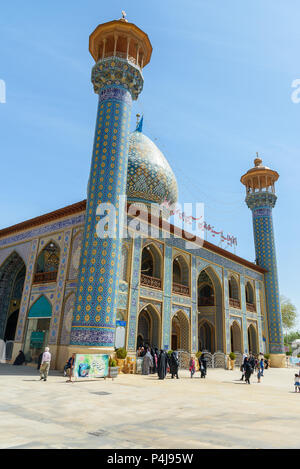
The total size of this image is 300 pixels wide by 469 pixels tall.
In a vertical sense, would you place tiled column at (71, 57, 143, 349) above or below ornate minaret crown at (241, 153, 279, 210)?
below

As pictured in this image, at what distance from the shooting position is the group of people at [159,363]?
1335 centimetres

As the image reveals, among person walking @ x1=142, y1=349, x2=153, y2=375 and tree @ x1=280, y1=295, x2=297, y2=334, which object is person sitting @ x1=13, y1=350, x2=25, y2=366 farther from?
tree @ x1=280, y1=295, x2=297, y2=334

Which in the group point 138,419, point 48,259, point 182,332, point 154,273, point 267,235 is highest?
point 267,235

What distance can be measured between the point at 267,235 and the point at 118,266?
1866cm

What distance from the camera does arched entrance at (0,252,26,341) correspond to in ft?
67.6

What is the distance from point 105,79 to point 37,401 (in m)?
14.4

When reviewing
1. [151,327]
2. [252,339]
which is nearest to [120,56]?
[151,327]

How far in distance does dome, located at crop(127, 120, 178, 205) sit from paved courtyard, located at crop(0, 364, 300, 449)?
1445cm

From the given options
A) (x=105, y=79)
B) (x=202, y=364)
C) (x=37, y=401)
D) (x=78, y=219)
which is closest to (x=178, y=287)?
(x=202, y=364)

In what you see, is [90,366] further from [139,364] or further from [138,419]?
[138,419]

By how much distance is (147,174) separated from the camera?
2217cm

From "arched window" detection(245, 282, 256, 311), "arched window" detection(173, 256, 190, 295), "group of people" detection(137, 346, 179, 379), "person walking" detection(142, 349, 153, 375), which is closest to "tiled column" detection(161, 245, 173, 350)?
"arched window" detection(173, 256, 190, 295)

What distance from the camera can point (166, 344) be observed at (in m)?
17.4

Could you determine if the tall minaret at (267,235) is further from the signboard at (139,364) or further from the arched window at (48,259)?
the arched window at (48,259)
